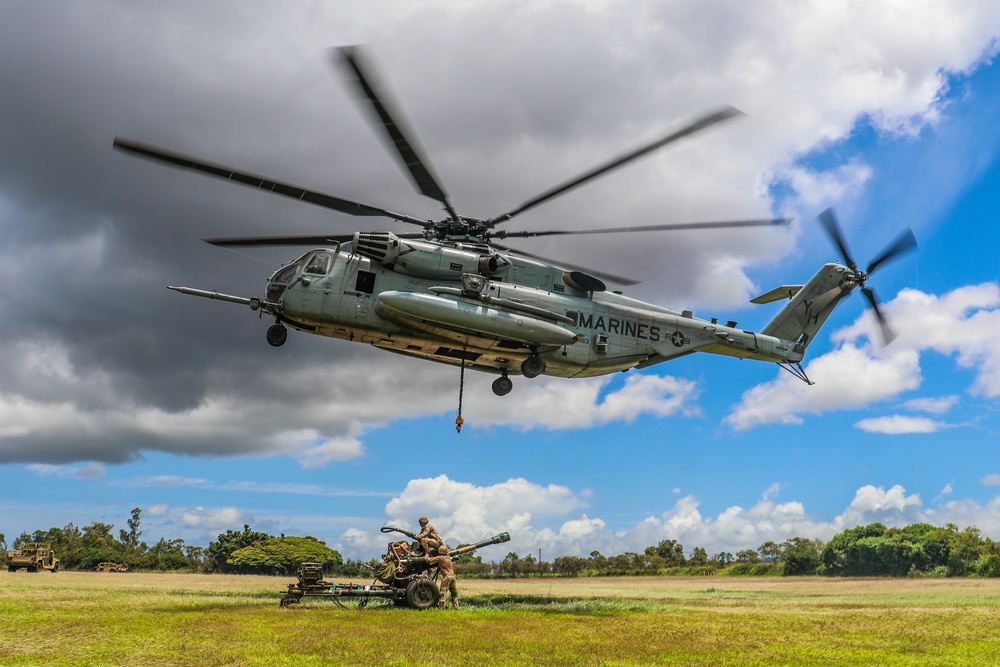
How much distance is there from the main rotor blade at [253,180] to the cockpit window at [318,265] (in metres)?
1.49

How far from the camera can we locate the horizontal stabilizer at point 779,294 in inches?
1040

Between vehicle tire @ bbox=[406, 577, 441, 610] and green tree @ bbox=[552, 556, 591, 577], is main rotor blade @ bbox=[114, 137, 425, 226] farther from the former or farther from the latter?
green tree @ bbox=[552, 556, 591, 577]

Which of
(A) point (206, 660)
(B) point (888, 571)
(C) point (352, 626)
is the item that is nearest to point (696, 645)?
(C) point (352, 626)

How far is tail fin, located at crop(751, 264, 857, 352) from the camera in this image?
83.3 feet

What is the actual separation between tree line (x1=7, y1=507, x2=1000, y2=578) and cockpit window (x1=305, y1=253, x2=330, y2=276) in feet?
69.3

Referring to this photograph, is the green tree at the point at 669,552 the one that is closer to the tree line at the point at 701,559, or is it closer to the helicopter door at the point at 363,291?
the tree line at the point at 701,559

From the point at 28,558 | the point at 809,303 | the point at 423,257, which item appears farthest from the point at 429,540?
the point at 28,558

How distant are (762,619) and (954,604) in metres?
6.79

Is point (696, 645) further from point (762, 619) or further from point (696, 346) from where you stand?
point (696, 346)

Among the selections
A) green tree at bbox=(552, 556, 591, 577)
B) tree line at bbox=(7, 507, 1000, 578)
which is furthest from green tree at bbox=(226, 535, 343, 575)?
green tree at bbox=(552, 556, 591, 577)

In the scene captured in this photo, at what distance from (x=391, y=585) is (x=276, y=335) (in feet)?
22.8

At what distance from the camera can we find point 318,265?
1888cm

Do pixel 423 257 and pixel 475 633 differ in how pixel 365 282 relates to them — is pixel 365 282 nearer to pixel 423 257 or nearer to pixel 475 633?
pixel 423 257

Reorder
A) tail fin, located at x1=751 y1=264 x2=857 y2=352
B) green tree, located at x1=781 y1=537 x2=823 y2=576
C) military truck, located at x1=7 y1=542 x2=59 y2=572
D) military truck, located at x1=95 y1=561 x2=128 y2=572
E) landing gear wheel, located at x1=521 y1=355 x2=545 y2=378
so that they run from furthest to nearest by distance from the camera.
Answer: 1. green tree, located at x1=781 y1=537 x2=823 y2=576
2. military truck, located at x1=95 y1=561 x2=128 y2=572
3. military truck, located at x1=7 y1=542 x2=59 y2=572
4. tail fin, located at x1=751 y1=264 x2=857 y2=352
5. landing gear wheel, located at x1=521 y1=355 x2=545 y2=378
